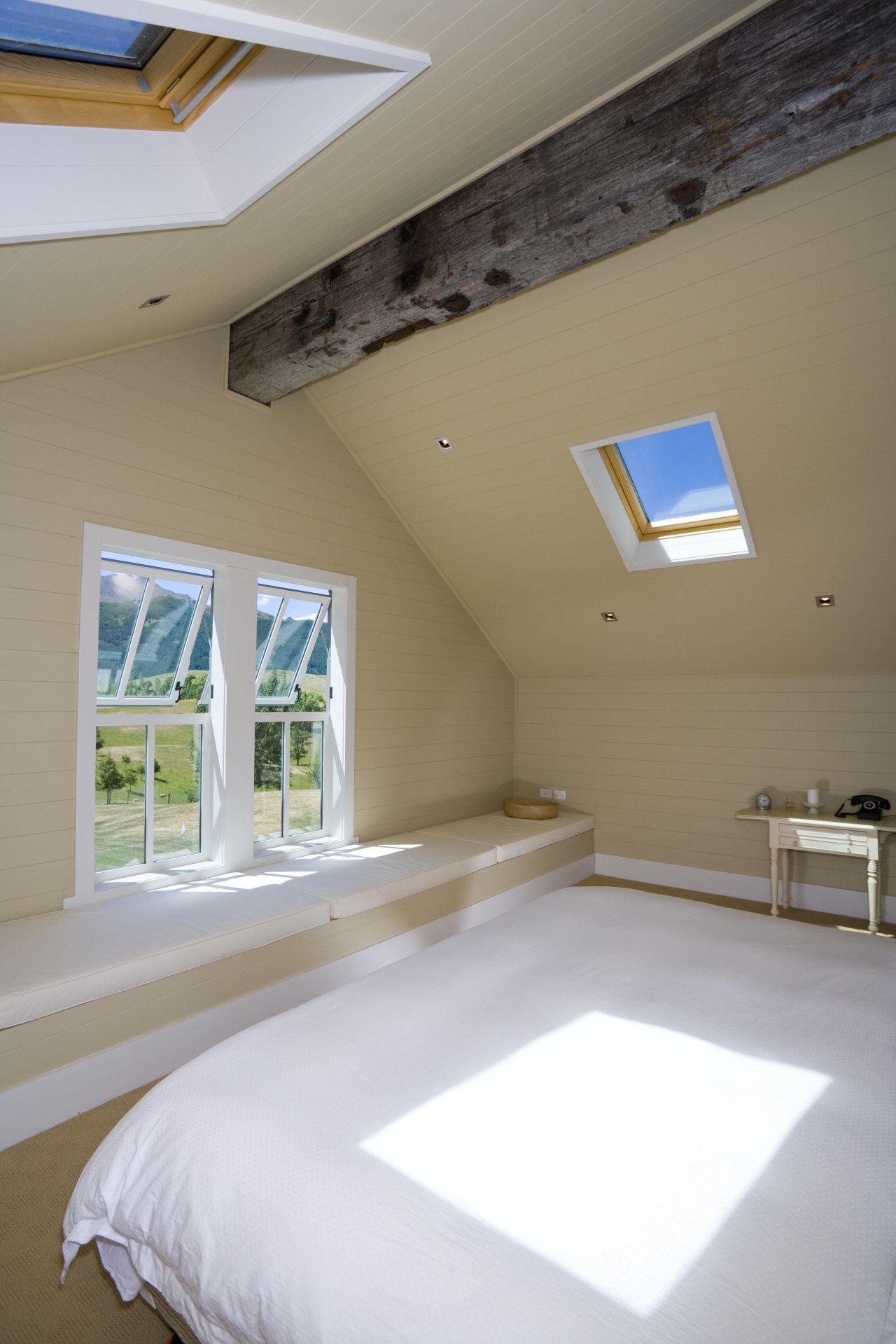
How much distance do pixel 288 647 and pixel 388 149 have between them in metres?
2.44

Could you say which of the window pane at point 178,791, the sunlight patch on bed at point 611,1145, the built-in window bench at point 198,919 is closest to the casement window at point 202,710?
the window pane at point 178,791

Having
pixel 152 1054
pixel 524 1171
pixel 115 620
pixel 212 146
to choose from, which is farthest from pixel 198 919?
pixel 212 146

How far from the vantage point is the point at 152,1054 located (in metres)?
2.56

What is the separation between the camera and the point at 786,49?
191 cm

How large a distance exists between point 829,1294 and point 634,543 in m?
3.64

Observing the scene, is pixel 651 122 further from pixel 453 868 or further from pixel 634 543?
pixel 453 868

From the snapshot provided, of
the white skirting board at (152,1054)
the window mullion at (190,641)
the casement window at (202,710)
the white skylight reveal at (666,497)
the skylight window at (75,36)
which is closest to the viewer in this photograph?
the skylight window at (75,36)

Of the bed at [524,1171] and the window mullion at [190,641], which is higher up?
the window mullion at [190,641]

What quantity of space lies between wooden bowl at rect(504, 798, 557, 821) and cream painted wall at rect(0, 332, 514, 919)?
0.29 m

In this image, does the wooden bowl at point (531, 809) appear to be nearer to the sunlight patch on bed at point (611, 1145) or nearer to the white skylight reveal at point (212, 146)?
the sunlight patch on bed at point (611, 1145)

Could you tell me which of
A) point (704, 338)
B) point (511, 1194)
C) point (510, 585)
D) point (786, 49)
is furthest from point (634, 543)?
point (511, 1194)

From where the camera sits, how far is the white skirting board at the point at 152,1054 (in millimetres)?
2258

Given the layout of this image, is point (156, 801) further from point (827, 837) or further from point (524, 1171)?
point (827, 837)

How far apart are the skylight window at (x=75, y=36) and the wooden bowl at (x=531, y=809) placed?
4.31 m
